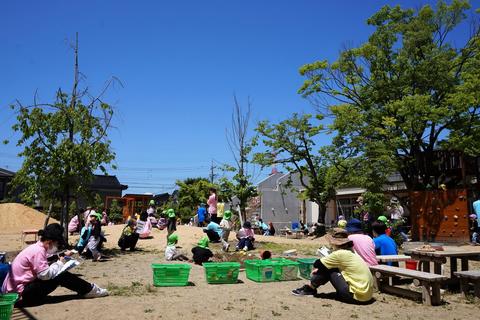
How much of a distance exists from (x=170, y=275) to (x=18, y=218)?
20.8 m

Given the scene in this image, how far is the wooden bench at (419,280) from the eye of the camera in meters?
6.17

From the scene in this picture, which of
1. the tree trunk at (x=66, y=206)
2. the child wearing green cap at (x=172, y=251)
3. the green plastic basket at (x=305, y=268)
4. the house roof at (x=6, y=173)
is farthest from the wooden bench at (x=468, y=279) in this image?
the house roof at (x=6, y=173)

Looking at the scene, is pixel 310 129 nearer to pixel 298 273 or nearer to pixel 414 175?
pixel 414 175

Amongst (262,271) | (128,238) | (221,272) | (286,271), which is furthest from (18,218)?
(286,271)

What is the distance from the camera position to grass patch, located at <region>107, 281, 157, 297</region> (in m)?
6.89

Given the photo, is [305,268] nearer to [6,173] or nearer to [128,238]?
[128,238]

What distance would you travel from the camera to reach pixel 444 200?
17.5 m

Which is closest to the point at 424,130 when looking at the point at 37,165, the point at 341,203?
the point at 341,203

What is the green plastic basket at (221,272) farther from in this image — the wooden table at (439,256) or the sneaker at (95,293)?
the wooden table at (439,256)

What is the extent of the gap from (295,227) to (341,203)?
4118 millimetres

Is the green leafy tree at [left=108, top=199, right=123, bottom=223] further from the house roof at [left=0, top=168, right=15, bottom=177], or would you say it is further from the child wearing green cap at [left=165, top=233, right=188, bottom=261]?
the child wearing green cap at [left=165, top=233, right=188, bottom=261]

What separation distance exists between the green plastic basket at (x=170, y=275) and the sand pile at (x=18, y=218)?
18.5m

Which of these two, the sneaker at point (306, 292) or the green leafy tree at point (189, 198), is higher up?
the green leafy tree at point (189, 198)

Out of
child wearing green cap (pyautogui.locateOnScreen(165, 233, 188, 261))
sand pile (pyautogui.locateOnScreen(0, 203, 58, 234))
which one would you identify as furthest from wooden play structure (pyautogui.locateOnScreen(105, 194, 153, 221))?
child wearing green cap (pyautogui.locateOnScreen(165, 233, 188, 261))
